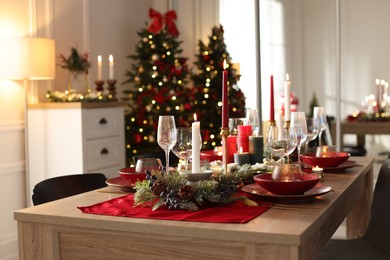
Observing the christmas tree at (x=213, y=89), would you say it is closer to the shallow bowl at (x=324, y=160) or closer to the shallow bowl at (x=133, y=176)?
the shallow bowl at (x=324, y=160)

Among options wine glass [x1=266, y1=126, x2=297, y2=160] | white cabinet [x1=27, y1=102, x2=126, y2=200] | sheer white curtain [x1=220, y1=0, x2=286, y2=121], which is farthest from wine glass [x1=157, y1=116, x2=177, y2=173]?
sheer white curtain [x1=220, y1=0, x2=286, y2=121]

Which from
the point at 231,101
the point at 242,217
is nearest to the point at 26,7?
the point at 231,101

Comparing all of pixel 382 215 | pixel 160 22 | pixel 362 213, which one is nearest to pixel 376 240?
pixel 382 215

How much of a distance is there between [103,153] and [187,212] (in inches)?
109

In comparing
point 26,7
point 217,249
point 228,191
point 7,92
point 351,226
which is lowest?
point 351,226

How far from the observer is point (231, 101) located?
226 inches

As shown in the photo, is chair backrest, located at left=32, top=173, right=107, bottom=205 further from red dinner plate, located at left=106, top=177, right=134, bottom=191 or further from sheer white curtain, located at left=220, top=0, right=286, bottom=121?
sheer white curtain, located at left=220, top=0, right=286, bottom=121

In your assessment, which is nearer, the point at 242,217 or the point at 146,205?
the point at 242,217

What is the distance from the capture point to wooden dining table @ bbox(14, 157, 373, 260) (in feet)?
5.65

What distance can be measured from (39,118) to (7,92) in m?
0.28

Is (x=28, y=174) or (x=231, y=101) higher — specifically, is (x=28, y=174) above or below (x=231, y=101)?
below

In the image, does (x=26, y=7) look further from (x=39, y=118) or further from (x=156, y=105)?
(x=156, y=105)

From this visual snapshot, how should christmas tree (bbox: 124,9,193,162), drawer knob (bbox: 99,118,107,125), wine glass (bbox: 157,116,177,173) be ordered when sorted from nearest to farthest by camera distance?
wine glass (bbox: 157,116,177,173) < drawer knob (bbox: 99,118,107,125) < christmas tree (bbox: 124,9,193,162)

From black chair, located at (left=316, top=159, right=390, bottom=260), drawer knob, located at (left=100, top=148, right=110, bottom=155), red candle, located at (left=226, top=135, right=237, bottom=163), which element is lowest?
black chair, located at (left=316, top=159, right=390, bottom=260)
